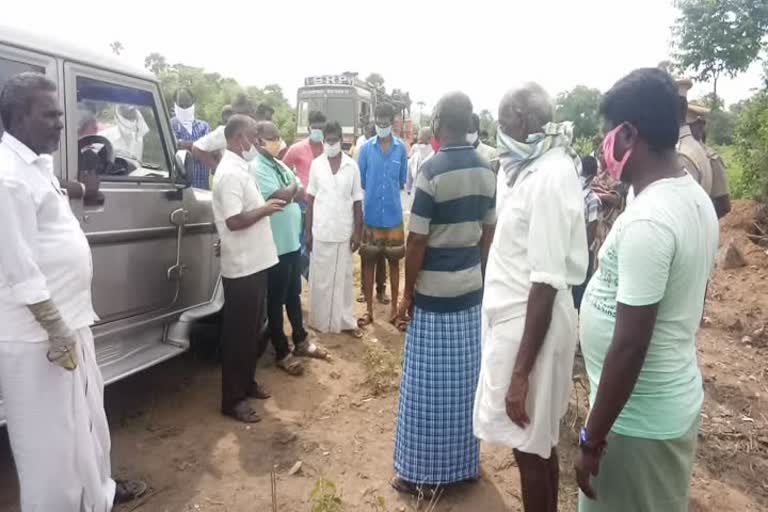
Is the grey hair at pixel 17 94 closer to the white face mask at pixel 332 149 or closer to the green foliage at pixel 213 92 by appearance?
the white face mask at pixel 332 149

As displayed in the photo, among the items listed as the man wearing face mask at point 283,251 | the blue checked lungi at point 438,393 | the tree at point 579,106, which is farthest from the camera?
the tree at point 579,106

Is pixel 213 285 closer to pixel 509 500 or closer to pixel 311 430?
pixel 311 430

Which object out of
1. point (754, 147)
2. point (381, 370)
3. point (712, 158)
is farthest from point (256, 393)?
point (754, 147)

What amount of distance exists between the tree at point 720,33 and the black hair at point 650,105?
1429 cm

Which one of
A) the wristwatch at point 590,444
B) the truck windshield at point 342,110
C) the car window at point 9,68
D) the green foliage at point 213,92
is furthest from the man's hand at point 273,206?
the green foliage at point 213,92

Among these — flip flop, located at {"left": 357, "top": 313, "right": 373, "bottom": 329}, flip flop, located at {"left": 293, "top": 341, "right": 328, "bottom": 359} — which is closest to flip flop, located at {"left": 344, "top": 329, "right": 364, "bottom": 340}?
flip flop, located at {"left": 357, "top": 313, "right": 373, "bottom": 329}

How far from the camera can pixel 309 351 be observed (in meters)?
4.46

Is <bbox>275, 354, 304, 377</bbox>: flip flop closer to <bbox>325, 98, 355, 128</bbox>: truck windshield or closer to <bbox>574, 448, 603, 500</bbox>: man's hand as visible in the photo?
<bbox>574, 448, 603, 500</bbox>: man's hand

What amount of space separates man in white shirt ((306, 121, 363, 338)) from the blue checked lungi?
223 cm

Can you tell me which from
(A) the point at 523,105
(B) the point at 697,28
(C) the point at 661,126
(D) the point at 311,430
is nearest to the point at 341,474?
(D) the point at 311,430

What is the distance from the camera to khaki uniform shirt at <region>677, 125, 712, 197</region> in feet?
11.8

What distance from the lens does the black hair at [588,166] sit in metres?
4.37

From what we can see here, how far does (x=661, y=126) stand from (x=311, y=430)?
8.67ft

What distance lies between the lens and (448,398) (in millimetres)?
2732
